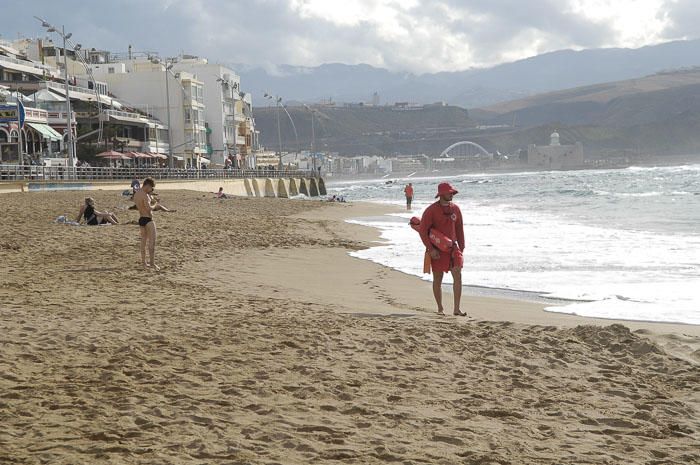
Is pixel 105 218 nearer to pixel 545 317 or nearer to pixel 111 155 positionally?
pixel 545 317

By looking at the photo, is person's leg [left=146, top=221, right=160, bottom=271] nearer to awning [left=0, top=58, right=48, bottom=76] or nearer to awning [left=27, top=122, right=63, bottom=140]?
awning [left=27, top=122, right=63, bottom=140]

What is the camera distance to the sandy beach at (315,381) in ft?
15.0

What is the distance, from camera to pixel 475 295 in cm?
1206

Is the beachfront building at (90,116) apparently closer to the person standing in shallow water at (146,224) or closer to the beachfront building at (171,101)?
the beachfront building at (171,101)

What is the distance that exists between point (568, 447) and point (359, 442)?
1.16m

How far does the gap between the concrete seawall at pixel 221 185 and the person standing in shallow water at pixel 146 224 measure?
2104cm

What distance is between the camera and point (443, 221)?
9.27 meters

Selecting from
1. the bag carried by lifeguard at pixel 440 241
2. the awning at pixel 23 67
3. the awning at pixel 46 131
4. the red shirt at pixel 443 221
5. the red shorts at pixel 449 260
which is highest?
the awning at pixel 23 67

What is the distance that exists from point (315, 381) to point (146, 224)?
6.89m

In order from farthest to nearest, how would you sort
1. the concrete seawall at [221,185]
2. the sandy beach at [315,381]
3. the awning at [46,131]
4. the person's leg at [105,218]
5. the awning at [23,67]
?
the awning at [23,67] → the awning at [46,131] → the concrete seawall at [221,185] → the person's leg at [105,218] → the sandy beach at [315,381]

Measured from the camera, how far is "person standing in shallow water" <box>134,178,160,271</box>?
39.5ft

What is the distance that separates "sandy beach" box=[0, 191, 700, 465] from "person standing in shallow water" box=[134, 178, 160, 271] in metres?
1.24

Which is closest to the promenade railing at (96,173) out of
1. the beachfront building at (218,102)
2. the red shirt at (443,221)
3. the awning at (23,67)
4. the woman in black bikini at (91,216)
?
the woman in black bikini at (91,216)

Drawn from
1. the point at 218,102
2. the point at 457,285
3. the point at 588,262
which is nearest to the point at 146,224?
the point at 457,285
